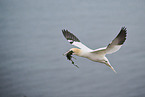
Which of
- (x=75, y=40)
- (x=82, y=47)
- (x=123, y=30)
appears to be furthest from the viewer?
(x=75, y=40)

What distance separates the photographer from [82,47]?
1165 millimetres

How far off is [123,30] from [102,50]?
0.15 meters

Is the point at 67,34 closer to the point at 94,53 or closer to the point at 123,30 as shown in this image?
the point at 94,53

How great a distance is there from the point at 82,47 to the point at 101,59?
13 centimetres

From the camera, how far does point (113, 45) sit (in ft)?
3.45

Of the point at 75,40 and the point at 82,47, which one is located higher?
the point at 75,40

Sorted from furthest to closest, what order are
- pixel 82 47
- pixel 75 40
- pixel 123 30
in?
pixel 75 40, pixel 82 47, pixel 123 30

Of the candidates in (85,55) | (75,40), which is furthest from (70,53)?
(75,40)

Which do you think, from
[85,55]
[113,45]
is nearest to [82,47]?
[85,55]

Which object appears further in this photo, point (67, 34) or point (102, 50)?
point (67, 34)

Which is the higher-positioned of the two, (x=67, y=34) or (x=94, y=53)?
(x=67, y=34)

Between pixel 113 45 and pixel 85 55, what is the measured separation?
0.53 feet

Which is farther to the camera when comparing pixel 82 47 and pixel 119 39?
pixel 82 47

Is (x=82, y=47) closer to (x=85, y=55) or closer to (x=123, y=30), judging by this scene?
(x=85, y=55)
